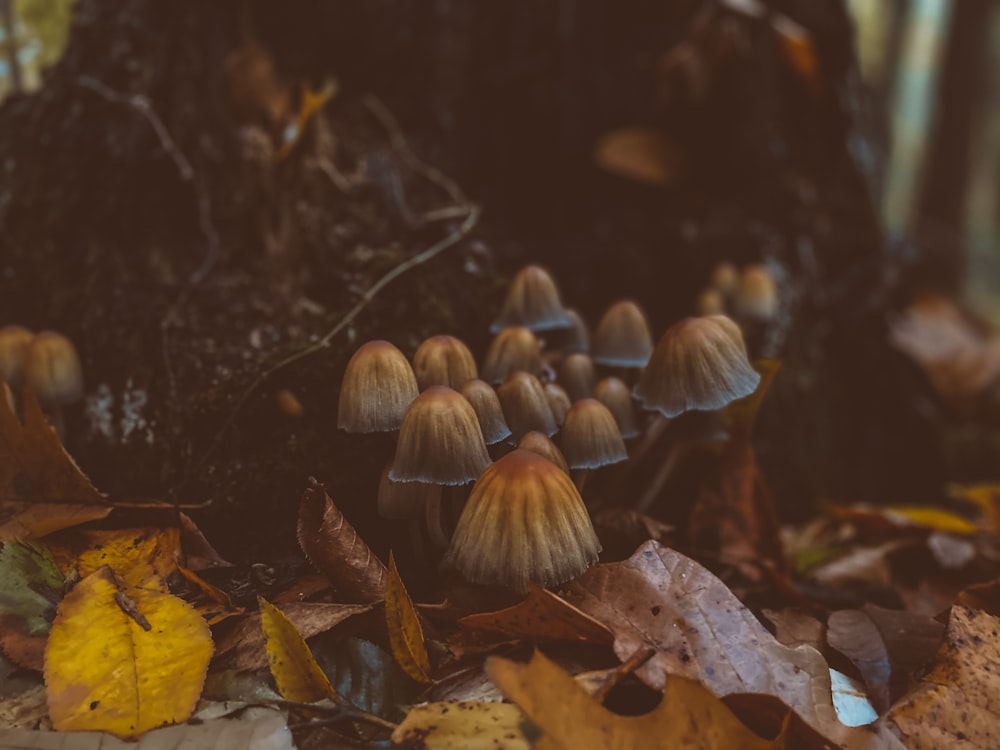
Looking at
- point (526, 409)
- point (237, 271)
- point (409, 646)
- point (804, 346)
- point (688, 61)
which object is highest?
point (688, 61)

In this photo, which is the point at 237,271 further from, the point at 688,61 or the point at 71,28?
the point at 688,61

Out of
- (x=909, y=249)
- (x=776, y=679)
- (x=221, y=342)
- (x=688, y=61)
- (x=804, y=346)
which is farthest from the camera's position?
(x=909, y=249)

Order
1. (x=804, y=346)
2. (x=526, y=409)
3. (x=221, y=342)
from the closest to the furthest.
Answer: (x=526, y=409), (x=221, y=342), (x=804, y=346)

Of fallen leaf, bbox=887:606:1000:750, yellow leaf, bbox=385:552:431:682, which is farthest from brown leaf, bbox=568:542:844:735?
yellow leaf, bbox=385:552:431:682

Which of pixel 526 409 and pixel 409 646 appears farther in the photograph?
pixel 526 409

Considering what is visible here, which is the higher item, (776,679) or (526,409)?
(526,409)

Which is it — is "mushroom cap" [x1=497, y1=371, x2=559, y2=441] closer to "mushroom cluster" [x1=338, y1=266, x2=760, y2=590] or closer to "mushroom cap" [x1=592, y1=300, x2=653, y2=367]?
"mushroom cluster" [x1=338, y1=266, x2=760, y2=590]

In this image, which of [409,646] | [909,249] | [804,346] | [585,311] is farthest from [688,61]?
[409,646]
